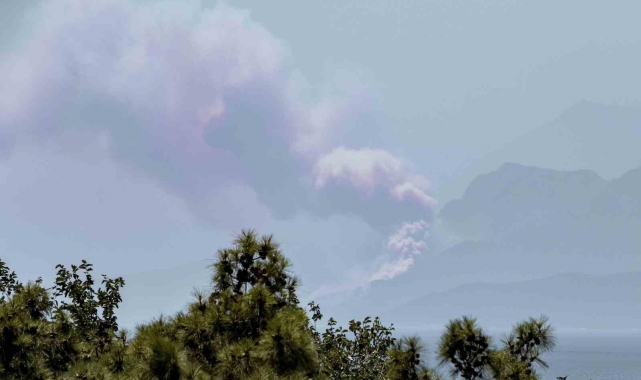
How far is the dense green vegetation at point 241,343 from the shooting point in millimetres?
13445

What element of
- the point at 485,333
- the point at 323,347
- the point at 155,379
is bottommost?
the point at 155,379

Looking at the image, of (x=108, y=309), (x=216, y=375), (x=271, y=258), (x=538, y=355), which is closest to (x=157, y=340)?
(x=216, y=375)

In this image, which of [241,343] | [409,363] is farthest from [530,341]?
[241,343]

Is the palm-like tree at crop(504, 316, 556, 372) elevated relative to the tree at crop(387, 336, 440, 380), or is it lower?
elevated

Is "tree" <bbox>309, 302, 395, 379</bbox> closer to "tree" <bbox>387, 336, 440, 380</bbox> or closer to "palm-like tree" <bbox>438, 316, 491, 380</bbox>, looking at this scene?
"tree" <bbox>387, 336, 440, 380</bbox>

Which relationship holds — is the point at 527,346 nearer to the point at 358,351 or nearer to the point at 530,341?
the point at 530,341

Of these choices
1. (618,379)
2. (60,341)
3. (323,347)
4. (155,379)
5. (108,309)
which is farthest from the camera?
(618,379)

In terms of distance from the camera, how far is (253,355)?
13531mm

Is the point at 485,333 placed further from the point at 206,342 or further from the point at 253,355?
the point at 206,342

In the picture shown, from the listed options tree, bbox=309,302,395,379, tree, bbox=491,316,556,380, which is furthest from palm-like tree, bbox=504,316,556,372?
tree, bbox=309,302,395,379

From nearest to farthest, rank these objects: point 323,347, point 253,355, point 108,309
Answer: point 253,355 < point 108,309 < point 323,347

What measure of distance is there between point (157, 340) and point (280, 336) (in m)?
2.24

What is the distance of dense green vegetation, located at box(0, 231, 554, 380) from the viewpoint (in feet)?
44.1

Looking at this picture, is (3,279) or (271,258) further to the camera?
(3,279)
